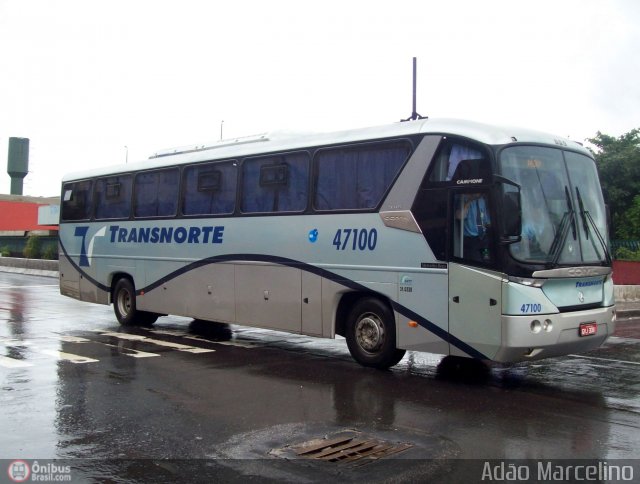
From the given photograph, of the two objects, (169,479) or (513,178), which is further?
(513,178)

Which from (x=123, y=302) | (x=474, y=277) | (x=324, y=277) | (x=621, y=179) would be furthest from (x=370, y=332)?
(x=621, y=179)

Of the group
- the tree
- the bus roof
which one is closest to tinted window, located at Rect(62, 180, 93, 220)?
the bus roof

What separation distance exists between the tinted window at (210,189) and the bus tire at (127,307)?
2.83 m

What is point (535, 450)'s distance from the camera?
6219 mm

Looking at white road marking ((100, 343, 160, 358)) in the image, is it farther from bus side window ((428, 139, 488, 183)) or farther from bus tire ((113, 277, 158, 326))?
bus side window ((428, 139, 488, 183))

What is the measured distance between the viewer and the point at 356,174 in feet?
34.2

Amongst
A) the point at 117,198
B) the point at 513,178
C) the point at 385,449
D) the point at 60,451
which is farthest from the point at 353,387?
the point at 117,198

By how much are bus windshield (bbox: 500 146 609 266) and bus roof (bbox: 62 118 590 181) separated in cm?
22

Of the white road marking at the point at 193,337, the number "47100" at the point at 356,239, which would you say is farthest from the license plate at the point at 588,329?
the white road marking at the point at 193,337

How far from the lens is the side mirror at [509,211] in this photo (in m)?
8.34

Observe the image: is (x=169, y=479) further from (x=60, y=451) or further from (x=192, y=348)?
(x=192, y=348)

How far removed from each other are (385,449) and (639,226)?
26.5 meters

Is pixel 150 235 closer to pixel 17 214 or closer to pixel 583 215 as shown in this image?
pixel 583 215

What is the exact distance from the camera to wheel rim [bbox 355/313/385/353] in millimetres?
10141
